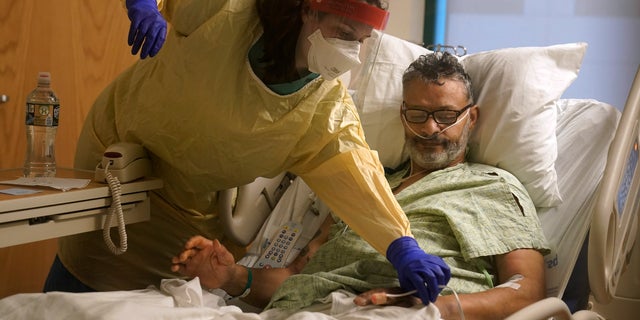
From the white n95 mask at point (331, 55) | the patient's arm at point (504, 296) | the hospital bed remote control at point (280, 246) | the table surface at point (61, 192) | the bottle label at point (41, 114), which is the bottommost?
the hospital bed remote control at point (280, 246)

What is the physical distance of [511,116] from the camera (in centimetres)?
244

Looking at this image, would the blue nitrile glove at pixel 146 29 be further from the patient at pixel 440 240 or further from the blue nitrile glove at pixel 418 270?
the blue nitrile glove at pixel 418 270

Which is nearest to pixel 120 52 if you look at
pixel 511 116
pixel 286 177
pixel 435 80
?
pixel 286 177

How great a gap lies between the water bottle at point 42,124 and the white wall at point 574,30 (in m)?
2.10

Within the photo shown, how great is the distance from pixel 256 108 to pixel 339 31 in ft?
0.91

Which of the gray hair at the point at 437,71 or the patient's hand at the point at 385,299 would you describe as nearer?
the patient's hand at the point at 385,299

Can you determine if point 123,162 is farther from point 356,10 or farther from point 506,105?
point 506,105

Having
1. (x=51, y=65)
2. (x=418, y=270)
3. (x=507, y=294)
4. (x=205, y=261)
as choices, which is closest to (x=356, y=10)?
(x=418, y=270)

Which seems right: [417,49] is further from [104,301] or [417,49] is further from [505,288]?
[104,301]

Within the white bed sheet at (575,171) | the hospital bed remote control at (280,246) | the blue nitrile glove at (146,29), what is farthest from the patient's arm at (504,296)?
the blue nitrile glove at (146,29)

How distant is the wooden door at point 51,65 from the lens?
262 centimetres

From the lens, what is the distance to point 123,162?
183 centimetres

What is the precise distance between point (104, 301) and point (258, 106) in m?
0.58

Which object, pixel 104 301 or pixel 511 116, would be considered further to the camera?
pixel 511 116
